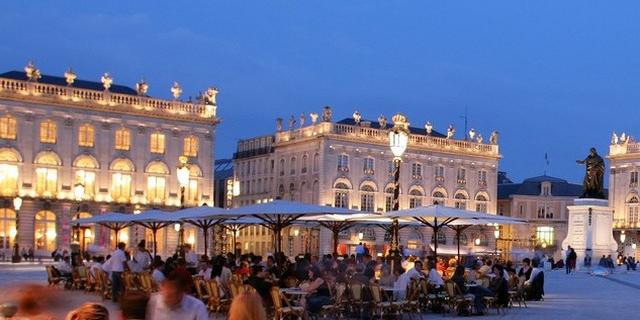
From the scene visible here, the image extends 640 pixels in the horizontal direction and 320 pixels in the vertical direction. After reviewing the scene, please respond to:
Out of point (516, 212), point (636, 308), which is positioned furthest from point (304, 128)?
point (636, 308)

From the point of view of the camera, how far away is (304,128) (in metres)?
86.3

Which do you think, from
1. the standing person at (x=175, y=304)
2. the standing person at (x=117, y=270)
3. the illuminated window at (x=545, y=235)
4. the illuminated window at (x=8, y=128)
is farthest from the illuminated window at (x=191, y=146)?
the standing person at (x=175, y=304)


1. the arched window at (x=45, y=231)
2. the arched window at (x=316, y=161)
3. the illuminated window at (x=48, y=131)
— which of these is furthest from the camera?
the arched window at (x=316, y=161)

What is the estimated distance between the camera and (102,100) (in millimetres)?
71812

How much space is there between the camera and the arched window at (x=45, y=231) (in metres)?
68.0

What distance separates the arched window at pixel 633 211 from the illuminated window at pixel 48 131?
157 ft

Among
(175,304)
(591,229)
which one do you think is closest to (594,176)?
(591,229)

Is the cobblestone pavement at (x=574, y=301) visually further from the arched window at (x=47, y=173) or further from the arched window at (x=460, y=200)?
the arched window at (x=460, y=200)

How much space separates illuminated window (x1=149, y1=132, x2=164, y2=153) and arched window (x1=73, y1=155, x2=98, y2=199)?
169 inches

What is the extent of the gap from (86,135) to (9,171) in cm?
594

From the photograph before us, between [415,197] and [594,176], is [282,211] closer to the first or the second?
[594,176]

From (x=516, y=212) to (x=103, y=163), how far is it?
42.6 meters

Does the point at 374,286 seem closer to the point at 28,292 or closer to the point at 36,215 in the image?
the point at 28,292

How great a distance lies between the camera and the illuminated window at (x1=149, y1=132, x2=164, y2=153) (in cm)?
7419
